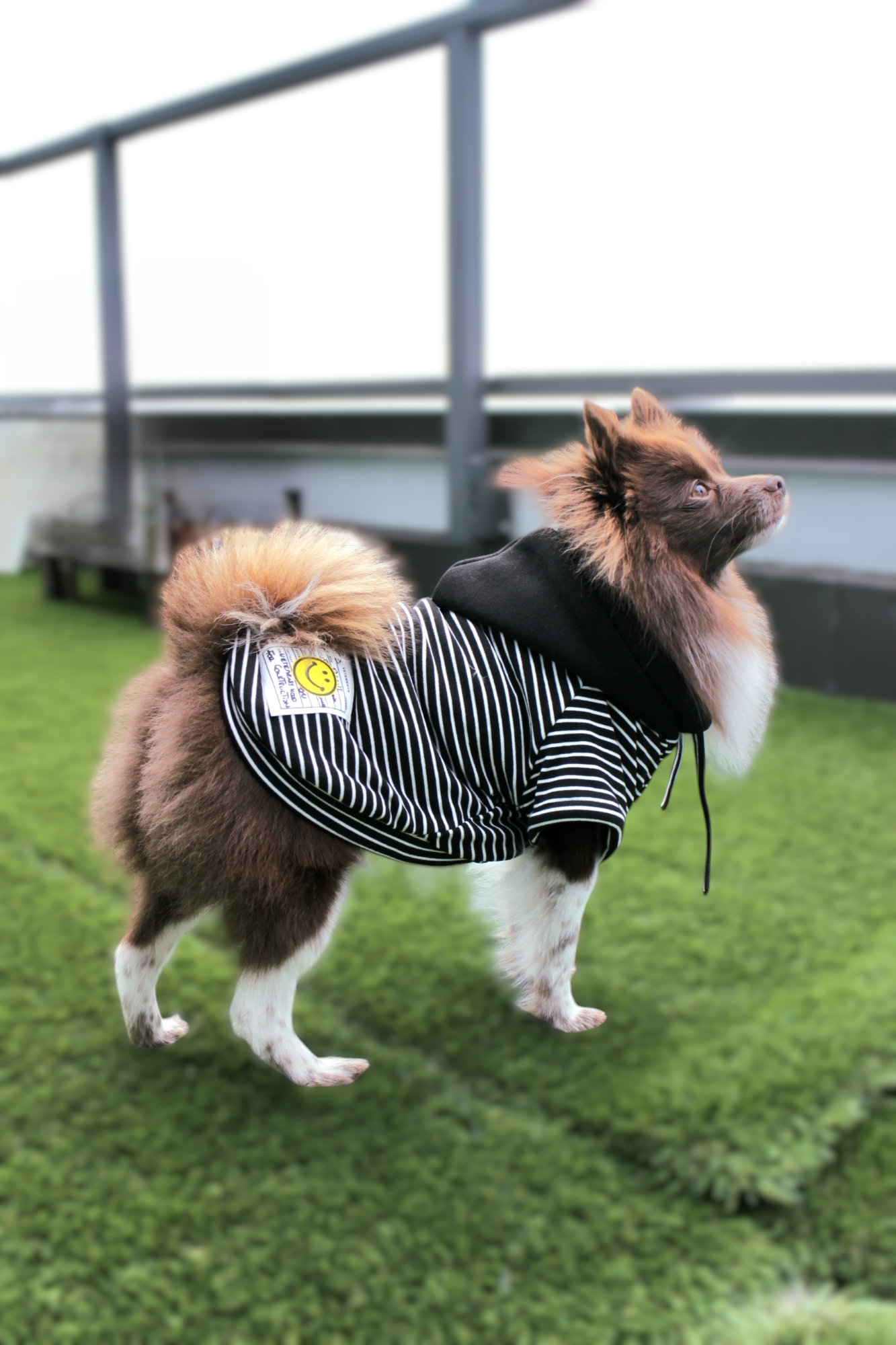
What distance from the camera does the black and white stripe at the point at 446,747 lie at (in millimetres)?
542

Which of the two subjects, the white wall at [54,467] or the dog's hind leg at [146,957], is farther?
the white wall at [54,467]

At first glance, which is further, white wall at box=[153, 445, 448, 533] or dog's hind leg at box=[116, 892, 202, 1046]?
white wall at box=[153, 445, 448, 533]

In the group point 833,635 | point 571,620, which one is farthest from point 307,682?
point 833,635

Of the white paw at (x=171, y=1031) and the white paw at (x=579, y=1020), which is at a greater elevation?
the white paw at (x=171, y=1031)

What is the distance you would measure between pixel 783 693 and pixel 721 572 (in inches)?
146

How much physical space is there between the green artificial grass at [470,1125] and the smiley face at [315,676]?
8.19 ft

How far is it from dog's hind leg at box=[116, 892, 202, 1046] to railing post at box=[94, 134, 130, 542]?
0.58 meters

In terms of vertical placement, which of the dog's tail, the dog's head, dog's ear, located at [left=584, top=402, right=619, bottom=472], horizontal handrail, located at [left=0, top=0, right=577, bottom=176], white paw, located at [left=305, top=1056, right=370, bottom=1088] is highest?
horizontal handrail, located at [left=0, top=0, right=577, bottom=176]

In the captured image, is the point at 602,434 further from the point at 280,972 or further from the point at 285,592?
the point at 280,972

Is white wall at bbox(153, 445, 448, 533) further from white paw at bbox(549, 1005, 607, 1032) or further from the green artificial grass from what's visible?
the green artificial grass

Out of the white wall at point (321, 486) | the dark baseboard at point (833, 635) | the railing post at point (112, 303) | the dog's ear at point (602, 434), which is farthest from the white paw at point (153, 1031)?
the dark baseboard at point (833, 635)

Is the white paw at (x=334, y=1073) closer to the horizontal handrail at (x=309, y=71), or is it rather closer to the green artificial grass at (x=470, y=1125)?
the horizontal handrail at (x=309, y=71)

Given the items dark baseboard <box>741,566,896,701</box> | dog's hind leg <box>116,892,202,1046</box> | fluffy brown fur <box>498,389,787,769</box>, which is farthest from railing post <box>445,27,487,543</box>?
dark baseboard <box>741,566,896,701</box>

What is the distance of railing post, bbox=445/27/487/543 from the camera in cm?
91
